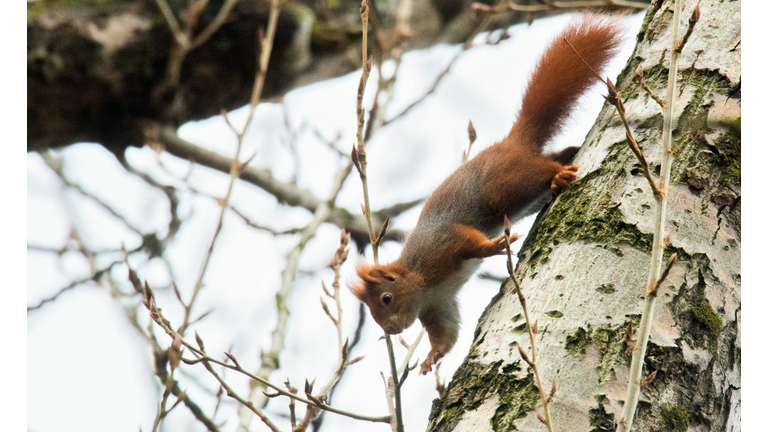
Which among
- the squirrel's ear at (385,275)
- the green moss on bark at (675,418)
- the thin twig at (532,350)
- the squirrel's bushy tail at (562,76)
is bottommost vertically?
the green moss on bark at (675,418)

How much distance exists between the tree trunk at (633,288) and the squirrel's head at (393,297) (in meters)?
1.58

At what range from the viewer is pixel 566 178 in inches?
95.8

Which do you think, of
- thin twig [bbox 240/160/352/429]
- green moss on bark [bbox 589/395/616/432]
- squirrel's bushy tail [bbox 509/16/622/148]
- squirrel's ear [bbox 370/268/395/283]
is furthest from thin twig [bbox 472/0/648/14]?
green moss on bark [bbox 589/395/616/432]

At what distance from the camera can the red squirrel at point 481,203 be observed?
304 centimetres

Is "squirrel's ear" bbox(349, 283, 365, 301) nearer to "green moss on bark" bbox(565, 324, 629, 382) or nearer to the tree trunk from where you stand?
the tree trunk

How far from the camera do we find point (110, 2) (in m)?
4.33

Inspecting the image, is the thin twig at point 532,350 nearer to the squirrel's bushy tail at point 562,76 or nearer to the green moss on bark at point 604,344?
the green moss on bark at point 604,344

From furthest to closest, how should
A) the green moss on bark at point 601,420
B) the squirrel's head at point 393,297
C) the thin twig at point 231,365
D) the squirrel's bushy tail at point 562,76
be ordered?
the squirrel's head at point 393,297 < the squirrel's bushy tail at point 562,76 < the thin twig at point 231,365 < the green moss on bark at point 601,420

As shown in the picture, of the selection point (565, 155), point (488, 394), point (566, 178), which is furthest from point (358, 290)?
point (488, 394)

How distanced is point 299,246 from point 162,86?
5.06 ft

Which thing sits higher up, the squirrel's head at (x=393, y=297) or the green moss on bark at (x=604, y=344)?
the squirrel's head at (x=393, y=297)

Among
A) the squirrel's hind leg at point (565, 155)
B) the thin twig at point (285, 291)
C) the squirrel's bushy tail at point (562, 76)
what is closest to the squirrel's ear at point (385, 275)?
the thin twig at point (285, 291)

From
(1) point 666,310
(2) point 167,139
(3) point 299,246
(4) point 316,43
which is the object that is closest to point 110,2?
(2) point 167,139

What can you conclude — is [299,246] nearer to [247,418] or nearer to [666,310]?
[247,418]
